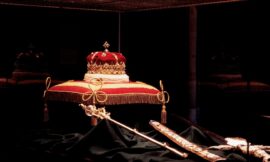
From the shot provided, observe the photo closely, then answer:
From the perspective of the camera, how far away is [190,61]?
3352 millimetres

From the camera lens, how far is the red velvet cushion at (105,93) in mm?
2852

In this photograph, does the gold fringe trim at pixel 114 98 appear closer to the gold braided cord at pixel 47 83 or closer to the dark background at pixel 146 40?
the gold braided cord at pixel 47 83

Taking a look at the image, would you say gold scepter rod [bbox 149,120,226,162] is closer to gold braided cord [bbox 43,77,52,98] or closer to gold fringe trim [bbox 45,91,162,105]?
gold fringe trim [bbox 45,91,162,105]

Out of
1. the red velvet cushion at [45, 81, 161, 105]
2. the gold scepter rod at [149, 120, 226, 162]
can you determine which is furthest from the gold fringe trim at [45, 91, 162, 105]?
the gold scepter rod at [149, 120, 226, 162]

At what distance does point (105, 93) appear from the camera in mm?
2857

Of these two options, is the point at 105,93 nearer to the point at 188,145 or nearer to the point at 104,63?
the point at 104,63

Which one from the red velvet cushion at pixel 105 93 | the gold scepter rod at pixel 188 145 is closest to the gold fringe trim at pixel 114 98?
the red velvet cushion at pixel 105 93

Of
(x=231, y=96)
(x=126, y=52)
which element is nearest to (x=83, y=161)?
(x=231, y=96)

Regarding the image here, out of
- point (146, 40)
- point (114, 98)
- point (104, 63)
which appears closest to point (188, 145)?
point (114, 98)

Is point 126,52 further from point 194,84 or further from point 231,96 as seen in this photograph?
point 231,96

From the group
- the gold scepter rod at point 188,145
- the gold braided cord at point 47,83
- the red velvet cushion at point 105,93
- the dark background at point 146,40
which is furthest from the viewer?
the gold braided cord at point 47,83

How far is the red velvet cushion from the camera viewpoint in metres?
2.85

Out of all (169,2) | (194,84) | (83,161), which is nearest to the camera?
(83,161)

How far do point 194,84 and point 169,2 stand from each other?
68cm
